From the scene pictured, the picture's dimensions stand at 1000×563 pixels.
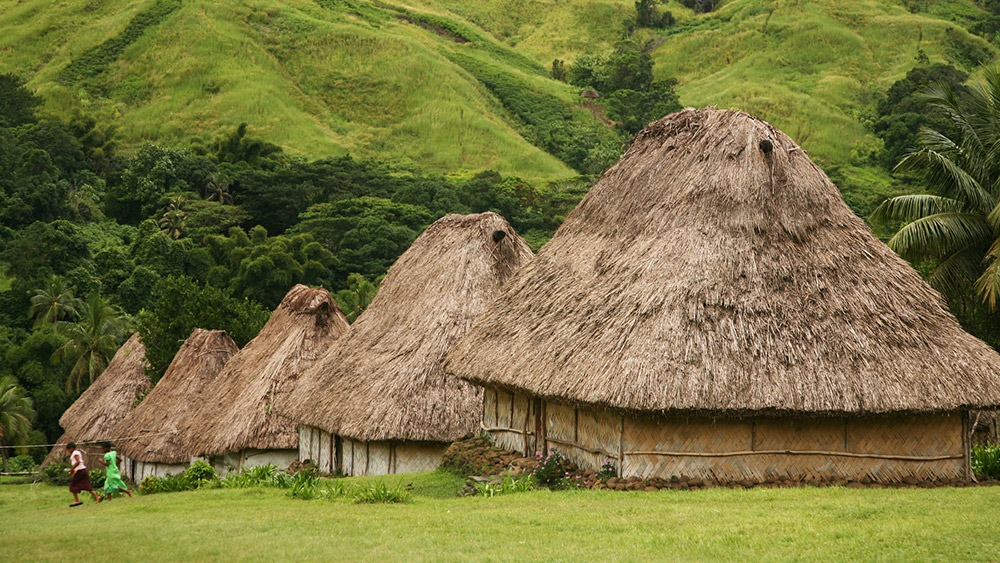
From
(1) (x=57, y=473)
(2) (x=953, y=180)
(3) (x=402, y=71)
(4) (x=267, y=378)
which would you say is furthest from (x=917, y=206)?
(3) (x=402, y=71)

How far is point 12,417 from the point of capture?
37.0 m

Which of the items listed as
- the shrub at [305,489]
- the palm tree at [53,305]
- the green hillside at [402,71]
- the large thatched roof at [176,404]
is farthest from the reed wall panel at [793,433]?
the green hillside at [402,71]

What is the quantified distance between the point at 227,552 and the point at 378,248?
5103 centimetres

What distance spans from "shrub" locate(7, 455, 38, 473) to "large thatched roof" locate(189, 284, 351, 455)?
18.1m

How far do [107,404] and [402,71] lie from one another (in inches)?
3219

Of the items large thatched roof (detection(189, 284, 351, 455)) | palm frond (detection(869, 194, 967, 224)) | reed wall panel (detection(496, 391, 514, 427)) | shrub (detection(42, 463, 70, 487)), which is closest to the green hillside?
shrub (detection(42, 463, 70, 487))

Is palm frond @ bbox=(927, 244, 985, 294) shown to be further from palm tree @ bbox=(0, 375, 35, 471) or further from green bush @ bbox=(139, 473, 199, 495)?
palm tree @ bbox=(0, 375, 35, 471)

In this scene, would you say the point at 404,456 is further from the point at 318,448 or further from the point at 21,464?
the point at 21,464

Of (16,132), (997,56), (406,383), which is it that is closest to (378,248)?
(16,132)

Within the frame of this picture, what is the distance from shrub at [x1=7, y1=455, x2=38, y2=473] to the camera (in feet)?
121

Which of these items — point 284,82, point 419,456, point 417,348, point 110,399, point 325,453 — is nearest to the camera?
point 419,456

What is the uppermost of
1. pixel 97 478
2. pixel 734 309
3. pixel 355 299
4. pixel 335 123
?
pixel 335 123

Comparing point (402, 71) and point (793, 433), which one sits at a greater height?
point (402, 71)

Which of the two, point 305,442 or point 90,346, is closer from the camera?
point 305,442
